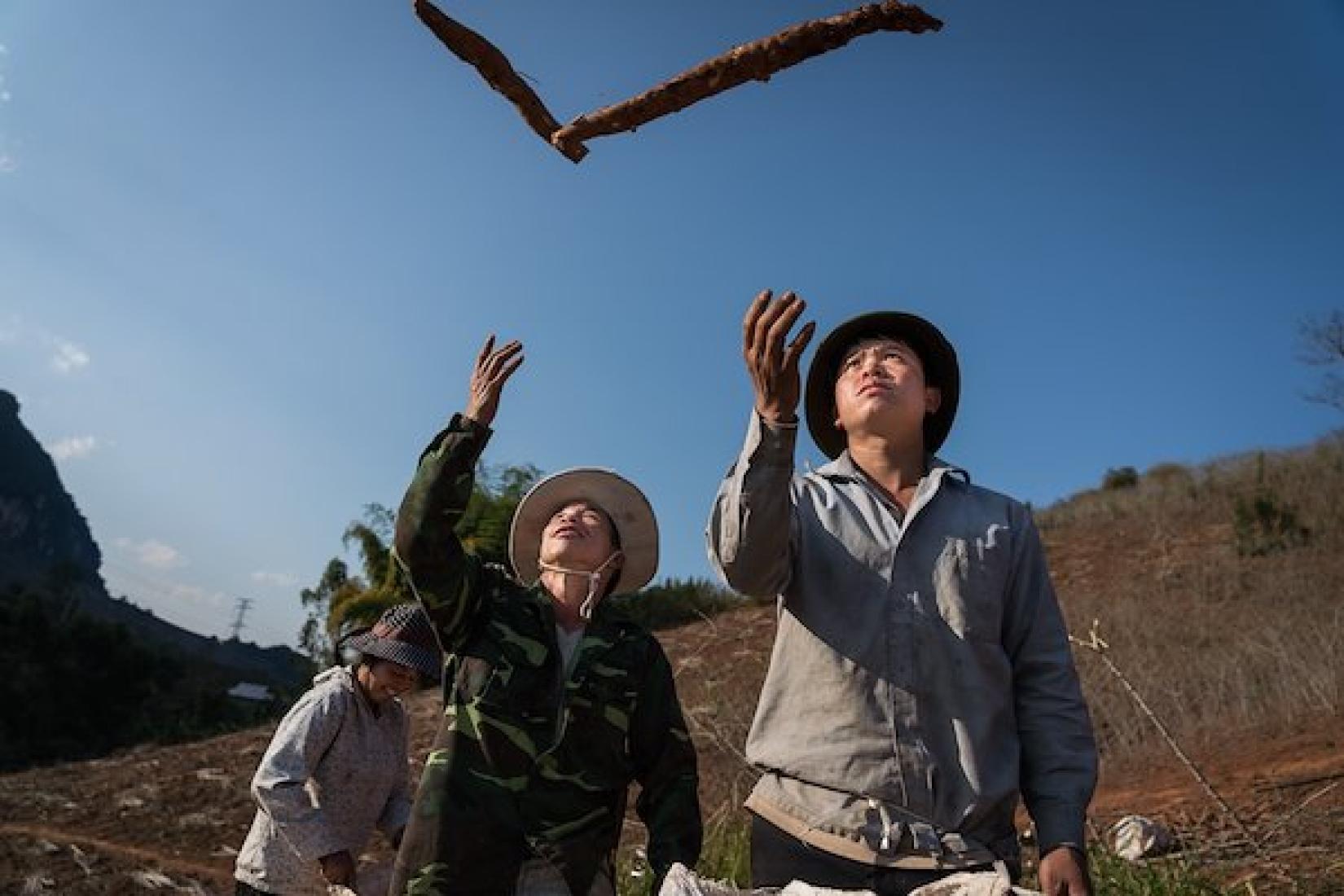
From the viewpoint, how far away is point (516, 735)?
2.45 metres

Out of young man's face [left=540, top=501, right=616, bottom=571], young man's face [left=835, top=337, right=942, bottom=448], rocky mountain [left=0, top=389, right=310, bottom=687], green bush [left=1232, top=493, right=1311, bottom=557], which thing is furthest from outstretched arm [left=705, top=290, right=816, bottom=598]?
rocky mountain [left=0, top=389, right=310, bottom=687]

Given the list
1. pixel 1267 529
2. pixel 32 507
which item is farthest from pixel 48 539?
pixel 1267 529

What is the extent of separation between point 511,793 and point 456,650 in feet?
1.30

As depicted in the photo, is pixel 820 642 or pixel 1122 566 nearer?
pixel 820 642

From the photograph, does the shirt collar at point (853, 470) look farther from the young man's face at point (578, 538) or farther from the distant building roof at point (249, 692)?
the distant building roof at point (249, 692)

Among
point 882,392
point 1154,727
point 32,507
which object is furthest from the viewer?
point 32,507

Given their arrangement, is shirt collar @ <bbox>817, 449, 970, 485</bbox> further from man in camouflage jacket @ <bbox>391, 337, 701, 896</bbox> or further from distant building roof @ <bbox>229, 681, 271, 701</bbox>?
distant building roof @ <bbox>229, 681, 271, 701</bbox>

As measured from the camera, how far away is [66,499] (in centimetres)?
9738

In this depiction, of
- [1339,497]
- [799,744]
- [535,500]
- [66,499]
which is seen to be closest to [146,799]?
[535,500]

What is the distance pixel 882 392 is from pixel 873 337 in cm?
30

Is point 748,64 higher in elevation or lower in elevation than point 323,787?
higher

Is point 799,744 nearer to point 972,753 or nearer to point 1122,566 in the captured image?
point 972,753

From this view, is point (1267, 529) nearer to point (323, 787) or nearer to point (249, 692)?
point (323, 787)

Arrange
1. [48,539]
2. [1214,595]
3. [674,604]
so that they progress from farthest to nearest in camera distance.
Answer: [48,539], [674,604], [1214,595]
